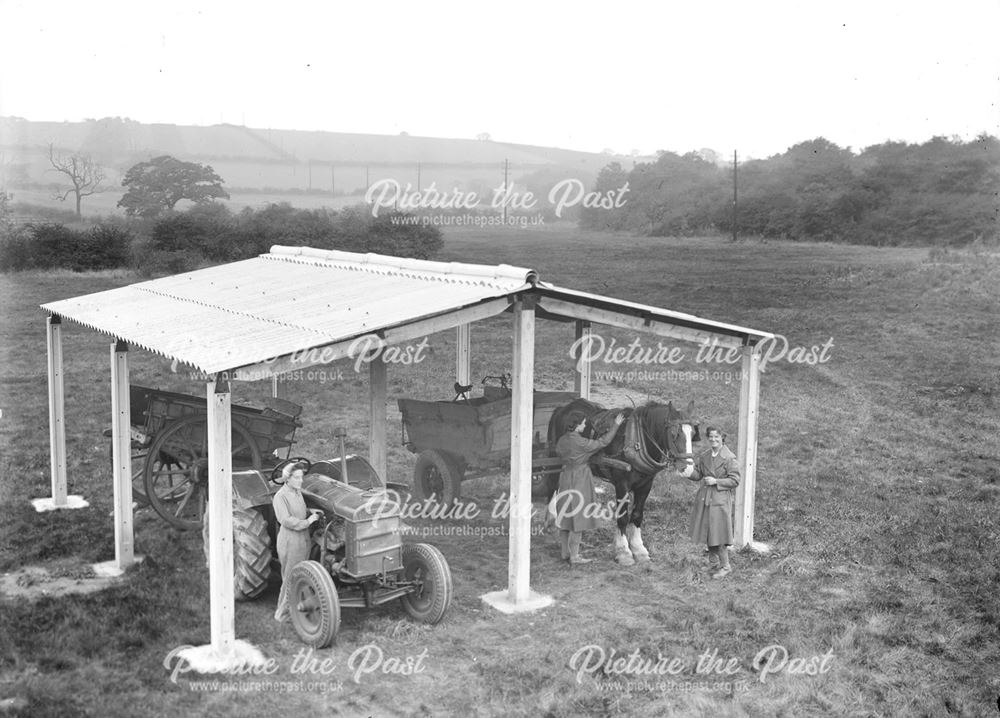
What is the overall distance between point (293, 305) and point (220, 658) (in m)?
3.94

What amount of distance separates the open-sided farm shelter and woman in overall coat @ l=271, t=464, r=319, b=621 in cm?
74

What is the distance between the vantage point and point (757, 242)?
145ft

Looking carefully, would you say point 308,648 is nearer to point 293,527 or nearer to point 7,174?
point 293,527

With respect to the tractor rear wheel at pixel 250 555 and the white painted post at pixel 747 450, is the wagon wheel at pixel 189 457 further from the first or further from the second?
the white painted post at pixel 747 450

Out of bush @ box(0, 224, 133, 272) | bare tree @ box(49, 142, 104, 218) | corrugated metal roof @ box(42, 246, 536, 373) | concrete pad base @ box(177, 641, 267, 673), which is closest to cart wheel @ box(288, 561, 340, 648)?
concrete pad base @ box(177, 641, 267, 673)

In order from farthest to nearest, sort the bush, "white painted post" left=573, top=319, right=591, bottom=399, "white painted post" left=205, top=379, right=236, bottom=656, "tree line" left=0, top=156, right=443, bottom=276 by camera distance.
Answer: "tree line" left=0, top=156, right=443, bottom=276, the bush, "white painted post" left=573, top=319, right=591, bottom=399, "white painted post" left=205, top=379, right=236, bottom=656

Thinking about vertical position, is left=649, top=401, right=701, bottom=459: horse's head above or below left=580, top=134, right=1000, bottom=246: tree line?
below

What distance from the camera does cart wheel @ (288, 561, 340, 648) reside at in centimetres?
832

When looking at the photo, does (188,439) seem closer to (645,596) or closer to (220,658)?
(220,658)

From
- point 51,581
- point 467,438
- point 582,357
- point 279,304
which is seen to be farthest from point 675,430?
A: point 51,581

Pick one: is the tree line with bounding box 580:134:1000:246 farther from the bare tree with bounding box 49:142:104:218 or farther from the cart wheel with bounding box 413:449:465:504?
the cart wheel with bounding box 413:449:465:504

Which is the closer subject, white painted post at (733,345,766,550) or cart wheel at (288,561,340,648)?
cart wheel at (288,561,340,648)

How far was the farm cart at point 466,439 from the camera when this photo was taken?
39.5ft

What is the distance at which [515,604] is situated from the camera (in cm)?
971
